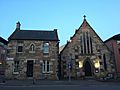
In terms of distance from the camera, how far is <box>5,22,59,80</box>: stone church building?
28.5 m

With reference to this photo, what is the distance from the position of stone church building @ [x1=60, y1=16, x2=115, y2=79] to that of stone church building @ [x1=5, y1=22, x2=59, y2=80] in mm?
2344

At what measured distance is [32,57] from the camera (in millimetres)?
29234

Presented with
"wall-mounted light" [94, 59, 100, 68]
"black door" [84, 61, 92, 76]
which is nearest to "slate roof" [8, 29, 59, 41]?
"black door" [84, 61, 92, 76]

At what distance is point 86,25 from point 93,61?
7.36 meters

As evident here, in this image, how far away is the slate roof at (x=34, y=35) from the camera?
30189 mm

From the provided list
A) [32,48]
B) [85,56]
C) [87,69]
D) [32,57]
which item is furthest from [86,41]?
[32,57]

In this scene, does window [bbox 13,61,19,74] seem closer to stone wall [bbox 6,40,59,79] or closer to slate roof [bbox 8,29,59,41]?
stone wall [bbox 6,40,59,79]

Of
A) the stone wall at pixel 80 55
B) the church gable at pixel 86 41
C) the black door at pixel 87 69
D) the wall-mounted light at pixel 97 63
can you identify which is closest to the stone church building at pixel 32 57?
the stone wall at pixel 80 55

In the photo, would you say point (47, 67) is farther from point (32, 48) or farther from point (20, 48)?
point (20, 48)

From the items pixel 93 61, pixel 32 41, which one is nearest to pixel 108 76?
pixel 93 61

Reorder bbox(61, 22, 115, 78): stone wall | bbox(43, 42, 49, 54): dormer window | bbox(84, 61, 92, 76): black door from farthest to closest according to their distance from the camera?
bbox(84, 61, 92, 76): black door → bbox(61, 22, 115, 78): stone wall → bbox(43, 42, 49, 54): dormer window

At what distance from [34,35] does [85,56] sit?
34.4 ft

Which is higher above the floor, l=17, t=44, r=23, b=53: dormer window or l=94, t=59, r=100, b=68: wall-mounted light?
l=17, t=44, r=23, b=53: dormer window

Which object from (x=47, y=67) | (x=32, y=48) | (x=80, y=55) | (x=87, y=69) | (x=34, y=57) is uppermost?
(x=32, y=48)
